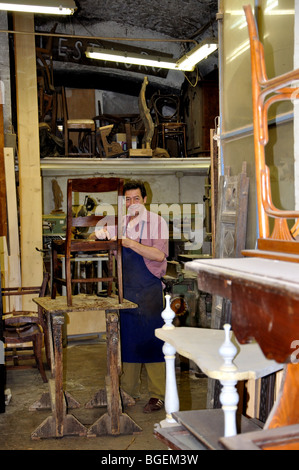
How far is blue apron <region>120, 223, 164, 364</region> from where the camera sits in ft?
14.6

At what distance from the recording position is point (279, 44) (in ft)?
10.1

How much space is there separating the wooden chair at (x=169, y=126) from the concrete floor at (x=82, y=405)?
4504mm

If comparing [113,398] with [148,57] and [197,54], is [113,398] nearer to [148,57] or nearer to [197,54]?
[197,54]

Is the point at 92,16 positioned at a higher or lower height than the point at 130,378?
higher

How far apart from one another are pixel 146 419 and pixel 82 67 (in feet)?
26.2

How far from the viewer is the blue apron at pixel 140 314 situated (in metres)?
4.44

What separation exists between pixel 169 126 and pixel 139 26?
7.19 feet

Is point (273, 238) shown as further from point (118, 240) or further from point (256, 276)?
point (118, 240)

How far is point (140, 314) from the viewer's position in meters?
4.46

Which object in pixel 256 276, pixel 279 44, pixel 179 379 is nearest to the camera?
pixel 256 276

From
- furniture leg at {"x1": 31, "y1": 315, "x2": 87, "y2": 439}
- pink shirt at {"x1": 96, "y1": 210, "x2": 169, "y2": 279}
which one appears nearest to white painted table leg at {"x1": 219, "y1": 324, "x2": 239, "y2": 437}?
furniture leg at {"x1": 31, "y1": 315, "x2": 87, "y2": 439}

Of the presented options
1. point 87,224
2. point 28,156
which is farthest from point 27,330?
point 28,156

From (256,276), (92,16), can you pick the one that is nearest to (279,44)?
(256,276)

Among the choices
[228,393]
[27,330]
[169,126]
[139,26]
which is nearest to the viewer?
[228,393]
